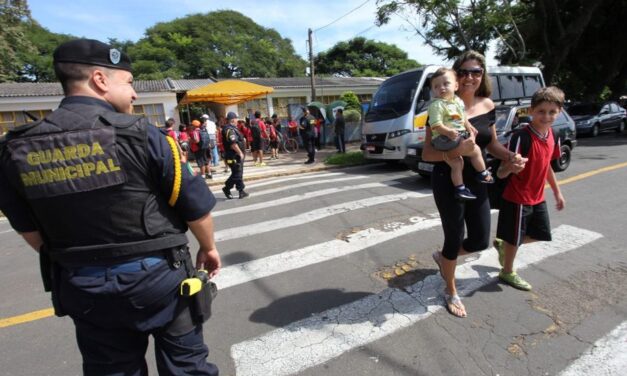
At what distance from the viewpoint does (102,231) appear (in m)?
1.47

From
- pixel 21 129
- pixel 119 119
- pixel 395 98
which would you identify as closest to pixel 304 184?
pixel 395 98

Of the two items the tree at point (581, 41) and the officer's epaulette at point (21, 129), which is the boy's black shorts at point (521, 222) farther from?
the tree at point (581, 41)

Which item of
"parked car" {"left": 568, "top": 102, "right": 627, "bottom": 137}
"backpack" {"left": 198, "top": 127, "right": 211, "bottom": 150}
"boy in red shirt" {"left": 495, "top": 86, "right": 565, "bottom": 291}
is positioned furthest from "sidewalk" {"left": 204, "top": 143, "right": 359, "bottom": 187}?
"parked car" {"left": 568, "top": 102, "right": 627, "bottom": 137}

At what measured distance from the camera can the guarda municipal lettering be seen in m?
1.39

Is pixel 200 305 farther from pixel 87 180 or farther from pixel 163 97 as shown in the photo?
pixel 163 97

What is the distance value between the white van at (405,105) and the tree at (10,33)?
12769 mm

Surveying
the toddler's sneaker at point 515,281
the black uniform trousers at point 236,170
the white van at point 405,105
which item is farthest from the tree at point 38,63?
the toddler's sneaker at point 515,281

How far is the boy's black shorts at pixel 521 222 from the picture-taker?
10.2 ft

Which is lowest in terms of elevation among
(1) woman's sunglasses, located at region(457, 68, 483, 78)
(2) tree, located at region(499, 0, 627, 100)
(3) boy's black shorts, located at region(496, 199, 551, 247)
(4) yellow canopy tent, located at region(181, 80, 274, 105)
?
(3) boy's black shorts, located at region(496, 199, 551, 247)

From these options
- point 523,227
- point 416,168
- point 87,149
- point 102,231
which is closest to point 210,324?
point 102,231

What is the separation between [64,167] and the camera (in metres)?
1.39

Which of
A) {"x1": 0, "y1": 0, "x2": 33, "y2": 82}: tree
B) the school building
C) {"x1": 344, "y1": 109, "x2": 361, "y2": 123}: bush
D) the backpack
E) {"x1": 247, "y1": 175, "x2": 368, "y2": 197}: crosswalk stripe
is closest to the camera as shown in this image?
{"x1": 247, "y1": 175, "x2": 368, "y2": 197}: crosswalk stripe

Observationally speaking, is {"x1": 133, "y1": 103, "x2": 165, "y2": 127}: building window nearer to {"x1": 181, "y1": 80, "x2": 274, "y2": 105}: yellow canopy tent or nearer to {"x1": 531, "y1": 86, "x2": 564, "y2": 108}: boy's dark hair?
{"x1": 181, "y1": 80, "x2": 274, "y2": 105}: yellow canopy tent

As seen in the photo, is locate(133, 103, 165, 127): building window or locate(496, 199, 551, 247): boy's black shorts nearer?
locate(496, 199, 551, 247): boy's black shorts
